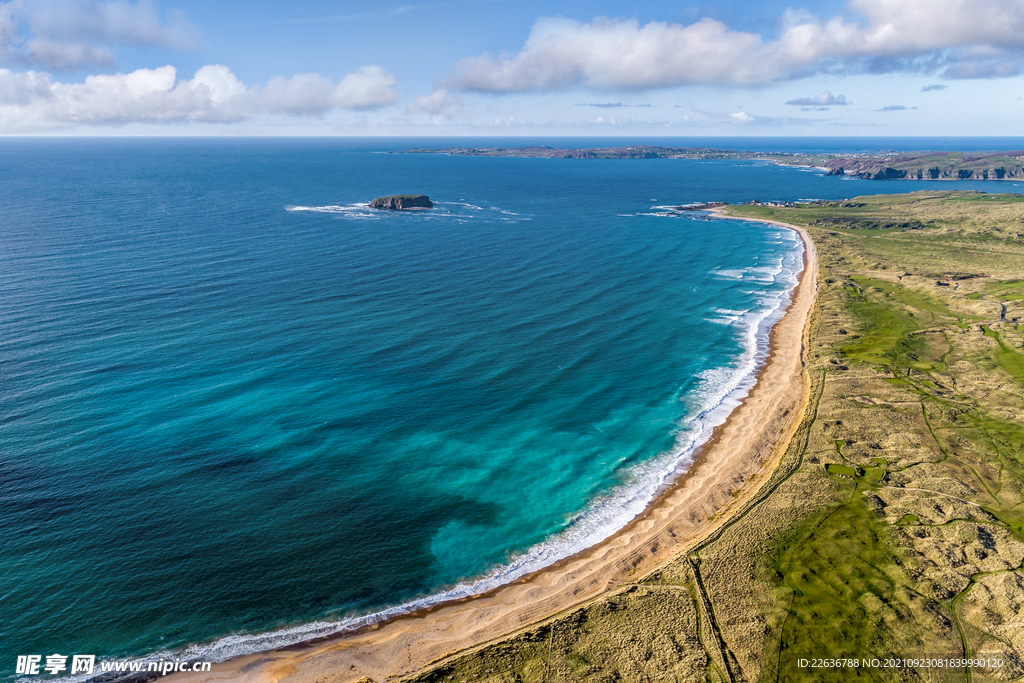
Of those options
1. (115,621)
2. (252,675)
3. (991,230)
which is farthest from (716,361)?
(991,230)

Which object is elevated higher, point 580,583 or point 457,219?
point 457,219

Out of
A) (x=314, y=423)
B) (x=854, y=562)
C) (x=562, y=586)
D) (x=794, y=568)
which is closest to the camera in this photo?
(x=794, y=568)

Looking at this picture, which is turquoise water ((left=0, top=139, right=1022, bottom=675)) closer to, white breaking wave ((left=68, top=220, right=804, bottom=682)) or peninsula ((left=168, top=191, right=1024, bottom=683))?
white breaking wave ((left=68, top=220, right=804, bottom=682))

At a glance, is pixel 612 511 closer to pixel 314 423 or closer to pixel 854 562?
pixel 854 562

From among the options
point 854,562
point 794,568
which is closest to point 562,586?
point 794,568

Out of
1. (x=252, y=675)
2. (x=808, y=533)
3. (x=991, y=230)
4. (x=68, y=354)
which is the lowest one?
(x=252, y=675)

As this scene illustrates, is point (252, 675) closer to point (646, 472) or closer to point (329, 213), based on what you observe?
point (646, 472)

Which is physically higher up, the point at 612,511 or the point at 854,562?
the point at 854,562

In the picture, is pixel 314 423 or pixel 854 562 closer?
pixel 854 562

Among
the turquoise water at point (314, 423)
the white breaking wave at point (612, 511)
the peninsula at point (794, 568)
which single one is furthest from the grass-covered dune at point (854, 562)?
the turquoise water at point (314, 423)
